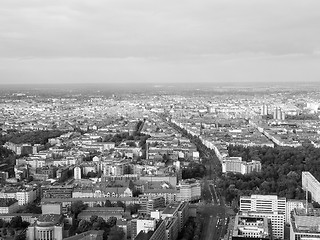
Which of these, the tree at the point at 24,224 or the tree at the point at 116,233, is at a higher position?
the tree at the point at 116,233

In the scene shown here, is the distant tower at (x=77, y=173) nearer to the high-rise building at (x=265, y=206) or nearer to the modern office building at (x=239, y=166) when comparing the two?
the modern office building at (x=239, y=166)

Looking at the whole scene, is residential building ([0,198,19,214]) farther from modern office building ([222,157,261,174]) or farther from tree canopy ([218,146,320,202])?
modern office building ([222,157,261,174])

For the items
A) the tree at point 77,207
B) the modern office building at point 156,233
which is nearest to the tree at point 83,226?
the tree at point 77,207

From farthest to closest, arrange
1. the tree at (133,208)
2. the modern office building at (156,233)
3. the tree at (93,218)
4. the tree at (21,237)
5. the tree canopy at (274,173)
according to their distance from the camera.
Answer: the tree canopy at (274,173) < the tree at (133,208) < the tree at (93,218) < the tree at (21,237) < the modern office building at (156,233)

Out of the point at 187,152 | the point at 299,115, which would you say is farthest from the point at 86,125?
the point at 299,115

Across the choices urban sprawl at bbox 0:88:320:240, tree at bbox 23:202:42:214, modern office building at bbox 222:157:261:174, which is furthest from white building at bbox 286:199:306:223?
tree at bbox 23:202:42:214

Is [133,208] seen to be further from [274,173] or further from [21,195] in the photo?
[274,173]

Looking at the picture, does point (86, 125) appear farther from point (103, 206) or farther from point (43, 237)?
point (43, 237)

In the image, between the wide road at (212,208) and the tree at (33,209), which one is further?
the tree at (33,209)

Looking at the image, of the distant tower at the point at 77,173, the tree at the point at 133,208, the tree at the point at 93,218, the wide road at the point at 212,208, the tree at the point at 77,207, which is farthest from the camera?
the distant tower at the point at 77,173
